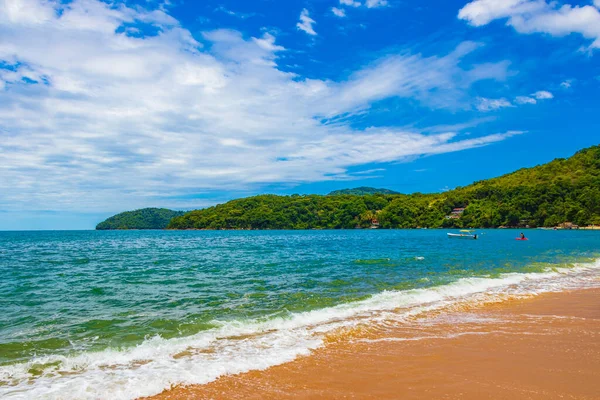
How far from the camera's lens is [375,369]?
667 centimetres

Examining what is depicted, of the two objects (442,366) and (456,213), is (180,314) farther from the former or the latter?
(456,213)

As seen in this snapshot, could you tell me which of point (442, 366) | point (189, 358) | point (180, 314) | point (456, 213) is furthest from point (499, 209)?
point (189, 358)

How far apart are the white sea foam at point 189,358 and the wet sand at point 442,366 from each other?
54 centimetres

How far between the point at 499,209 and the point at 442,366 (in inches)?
6780

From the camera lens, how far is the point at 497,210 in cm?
15662

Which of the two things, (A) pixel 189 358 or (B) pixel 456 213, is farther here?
(B) pixel 456 213

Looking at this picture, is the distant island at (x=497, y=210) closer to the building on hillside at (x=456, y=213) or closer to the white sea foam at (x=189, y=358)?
the building on hillside at (x=456, y=213)

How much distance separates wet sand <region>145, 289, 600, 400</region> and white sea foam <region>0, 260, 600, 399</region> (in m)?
0.54

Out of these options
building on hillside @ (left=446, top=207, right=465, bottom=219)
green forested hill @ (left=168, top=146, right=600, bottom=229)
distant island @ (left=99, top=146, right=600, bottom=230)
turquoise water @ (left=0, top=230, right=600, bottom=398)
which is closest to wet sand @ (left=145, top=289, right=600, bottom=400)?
turquoise water @ (left=0, top=230, right=600, bottom=398)

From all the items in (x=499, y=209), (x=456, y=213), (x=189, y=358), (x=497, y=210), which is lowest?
(x=189, y=358)

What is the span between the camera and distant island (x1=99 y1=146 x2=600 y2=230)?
137000 millimetres

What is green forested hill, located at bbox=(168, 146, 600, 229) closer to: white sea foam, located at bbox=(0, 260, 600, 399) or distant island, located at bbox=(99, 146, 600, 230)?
distant island, located at bbox=(99, 146, 600, 230)

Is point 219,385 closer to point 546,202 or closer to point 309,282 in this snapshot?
point 309,282

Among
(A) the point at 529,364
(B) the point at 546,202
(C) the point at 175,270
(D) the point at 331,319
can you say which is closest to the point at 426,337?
(A) the point at 529,364
